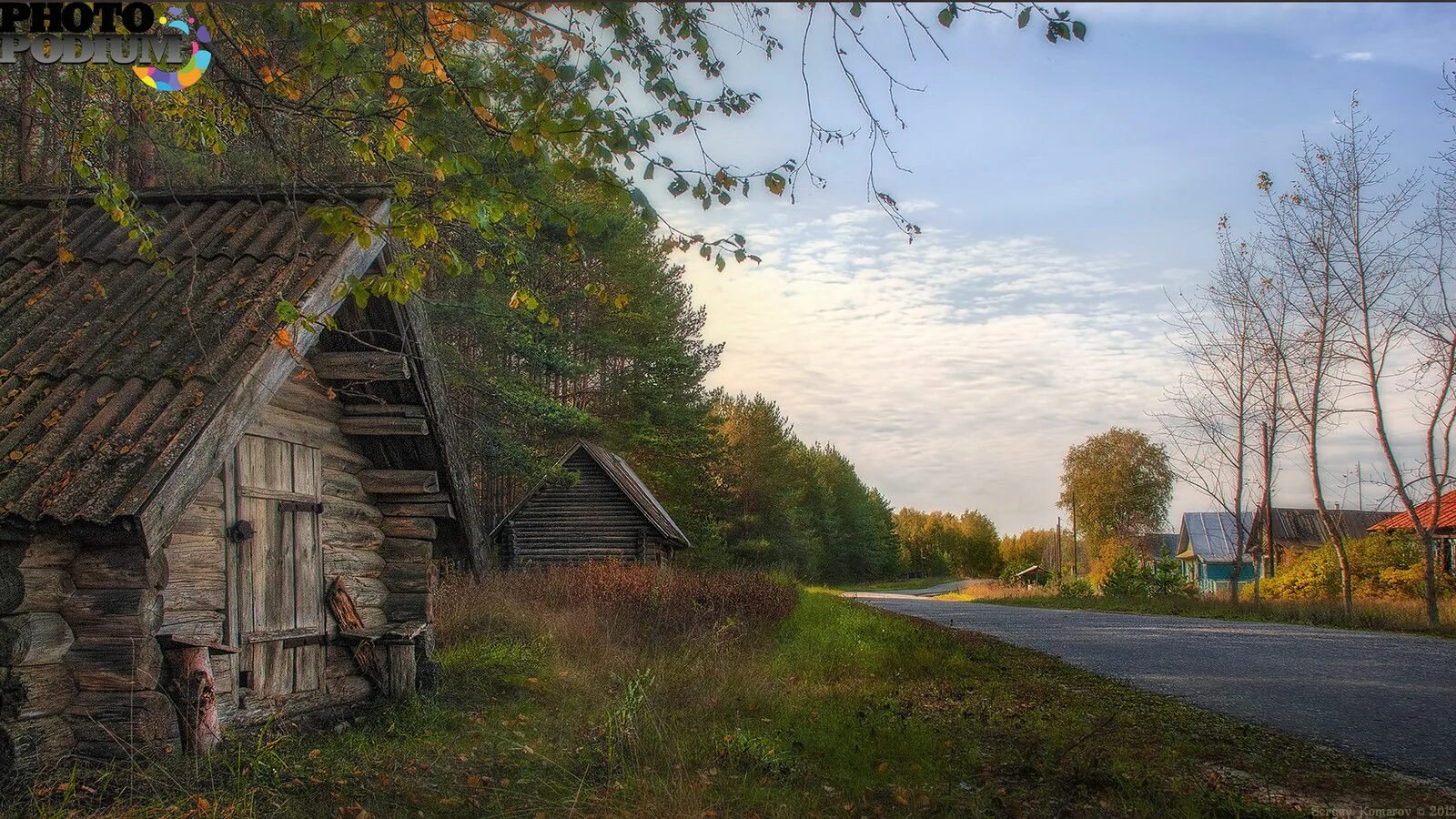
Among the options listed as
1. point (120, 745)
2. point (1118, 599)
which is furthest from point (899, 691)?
point (1118, 599)

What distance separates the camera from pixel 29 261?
7.64 m

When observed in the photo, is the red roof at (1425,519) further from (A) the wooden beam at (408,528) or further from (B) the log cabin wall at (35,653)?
(B) the log cabin wall at (35,653)

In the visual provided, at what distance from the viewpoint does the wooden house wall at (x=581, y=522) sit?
2708 cm

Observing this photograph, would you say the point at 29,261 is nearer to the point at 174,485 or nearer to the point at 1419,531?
the point at 174,485

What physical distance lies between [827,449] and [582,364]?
194ft

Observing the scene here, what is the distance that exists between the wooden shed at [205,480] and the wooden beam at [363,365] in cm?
2

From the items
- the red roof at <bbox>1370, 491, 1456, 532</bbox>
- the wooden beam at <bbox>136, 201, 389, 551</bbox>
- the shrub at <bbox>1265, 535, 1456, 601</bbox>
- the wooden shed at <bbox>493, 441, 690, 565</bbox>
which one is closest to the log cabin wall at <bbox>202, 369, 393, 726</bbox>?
the wooden beam at <bbox>136, 201, 389, 551</bbox>

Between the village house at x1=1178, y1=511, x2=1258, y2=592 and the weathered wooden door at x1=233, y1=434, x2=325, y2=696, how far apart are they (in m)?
64.8

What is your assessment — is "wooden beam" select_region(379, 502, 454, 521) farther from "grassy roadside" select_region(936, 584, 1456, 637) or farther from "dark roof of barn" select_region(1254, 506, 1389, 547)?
"dark roof of barn" select_region(1254, 506, 1389, 547)

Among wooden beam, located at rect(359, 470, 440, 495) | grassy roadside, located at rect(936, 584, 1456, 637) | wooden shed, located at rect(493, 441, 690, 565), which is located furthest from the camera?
wooden shed, located at rect(493, 441, 690, 565)

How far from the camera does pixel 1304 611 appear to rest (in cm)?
2155

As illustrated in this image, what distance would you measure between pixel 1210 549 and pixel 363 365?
68019 millimetres

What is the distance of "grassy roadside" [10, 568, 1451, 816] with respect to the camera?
5.38 m

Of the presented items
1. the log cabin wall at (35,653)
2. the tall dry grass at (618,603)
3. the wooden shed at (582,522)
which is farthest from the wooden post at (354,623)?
the wooden shed at (582,522)
